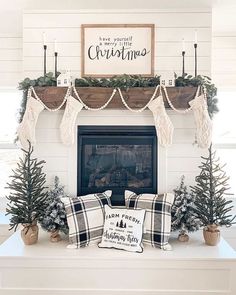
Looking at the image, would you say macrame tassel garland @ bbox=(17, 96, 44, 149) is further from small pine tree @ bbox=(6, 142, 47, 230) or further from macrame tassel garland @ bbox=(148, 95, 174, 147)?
macrame tassel garland @ bbox=(148, 95, 174, 147)

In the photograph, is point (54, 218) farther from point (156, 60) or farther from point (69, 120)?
point (156, 60)

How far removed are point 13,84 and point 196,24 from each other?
85.5 inches

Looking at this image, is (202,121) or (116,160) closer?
(202,121)

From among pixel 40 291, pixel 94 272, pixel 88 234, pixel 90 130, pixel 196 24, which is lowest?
pixel 40 291

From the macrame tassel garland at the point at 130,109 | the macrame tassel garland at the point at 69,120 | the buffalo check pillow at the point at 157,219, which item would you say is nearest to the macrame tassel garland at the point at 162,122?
the macrame tassel garland at the point at 130,109

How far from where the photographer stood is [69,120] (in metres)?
2.98

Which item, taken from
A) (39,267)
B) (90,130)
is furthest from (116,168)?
(39,267)

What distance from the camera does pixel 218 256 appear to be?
254 cm

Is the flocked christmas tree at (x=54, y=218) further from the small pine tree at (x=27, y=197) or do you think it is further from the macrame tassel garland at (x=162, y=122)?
the macrame tassel garland at (x=162, y=122)

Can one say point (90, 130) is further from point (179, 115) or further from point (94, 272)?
point (94, 272)

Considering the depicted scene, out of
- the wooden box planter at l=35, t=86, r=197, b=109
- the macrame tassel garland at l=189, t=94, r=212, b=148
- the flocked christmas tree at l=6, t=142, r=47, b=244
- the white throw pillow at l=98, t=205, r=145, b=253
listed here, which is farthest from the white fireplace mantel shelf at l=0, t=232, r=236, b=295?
the wooden box planter at l=35, t=86, r=197, b=109

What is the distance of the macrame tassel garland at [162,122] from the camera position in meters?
2.92

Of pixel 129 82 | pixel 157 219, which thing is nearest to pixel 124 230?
pixel 157 219

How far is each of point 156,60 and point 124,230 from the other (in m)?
1.65
